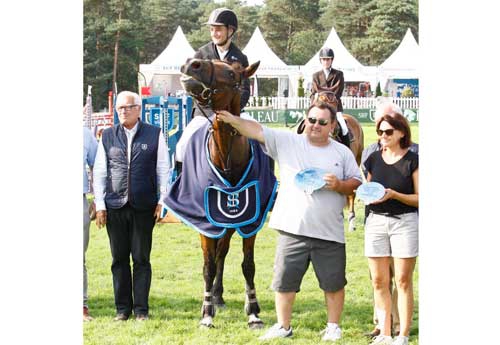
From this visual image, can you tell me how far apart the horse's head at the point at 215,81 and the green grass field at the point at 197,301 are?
1.65 m

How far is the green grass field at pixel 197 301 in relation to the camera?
17.6 ft

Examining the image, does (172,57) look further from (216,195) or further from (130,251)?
(216,195)

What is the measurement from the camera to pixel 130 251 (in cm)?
582

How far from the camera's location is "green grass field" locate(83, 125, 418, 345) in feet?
17.6

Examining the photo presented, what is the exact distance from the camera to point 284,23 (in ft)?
97.3

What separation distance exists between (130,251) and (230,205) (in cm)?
91

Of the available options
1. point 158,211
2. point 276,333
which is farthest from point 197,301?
point 276,333

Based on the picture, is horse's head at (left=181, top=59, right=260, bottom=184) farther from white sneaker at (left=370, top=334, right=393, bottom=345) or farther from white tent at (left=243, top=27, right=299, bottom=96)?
white tent at (left=243, top=27, right=299, bottom=96)

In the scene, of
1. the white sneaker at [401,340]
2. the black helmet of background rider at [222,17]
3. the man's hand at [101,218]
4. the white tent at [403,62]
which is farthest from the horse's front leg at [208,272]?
the white tent at [403,62]

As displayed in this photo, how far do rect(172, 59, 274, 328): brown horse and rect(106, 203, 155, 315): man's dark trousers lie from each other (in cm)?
45

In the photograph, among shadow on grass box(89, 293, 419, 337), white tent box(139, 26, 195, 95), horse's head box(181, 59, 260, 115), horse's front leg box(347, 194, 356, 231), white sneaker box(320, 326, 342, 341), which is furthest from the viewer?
white tent box(139, 26, 195, 95)

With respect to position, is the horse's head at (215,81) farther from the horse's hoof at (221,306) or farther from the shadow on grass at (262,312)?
the horse's hoof at (221,306)

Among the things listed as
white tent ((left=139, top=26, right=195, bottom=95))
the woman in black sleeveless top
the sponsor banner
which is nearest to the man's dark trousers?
the woman in black sleeveless top
